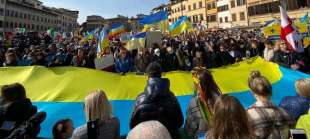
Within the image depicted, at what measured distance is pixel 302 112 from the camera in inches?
177

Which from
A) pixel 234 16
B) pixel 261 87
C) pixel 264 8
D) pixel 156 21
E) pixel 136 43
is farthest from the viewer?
pixel 234 16

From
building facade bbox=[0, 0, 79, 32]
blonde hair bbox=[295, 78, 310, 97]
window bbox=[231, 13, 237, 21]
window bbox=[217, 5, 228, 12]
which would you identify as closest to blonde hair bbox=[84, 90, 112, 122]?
blonde hair bbox=[295, 78, 310, 97]

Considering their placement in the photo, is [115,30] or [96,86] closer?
[96,86]

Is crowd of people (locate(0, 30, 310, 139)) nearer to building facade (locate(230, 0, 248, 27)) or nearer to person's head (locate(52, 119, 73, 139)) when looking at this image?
person's head (locate(52, 119, 73, 139))

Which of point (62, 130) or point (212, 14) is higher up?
point (212, 14)

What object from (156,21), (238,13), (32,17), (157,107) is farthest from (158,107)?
(32,17)

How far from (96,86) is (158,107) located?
11.2ft

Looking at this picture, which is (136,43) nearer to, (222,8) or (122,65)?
(122,65)

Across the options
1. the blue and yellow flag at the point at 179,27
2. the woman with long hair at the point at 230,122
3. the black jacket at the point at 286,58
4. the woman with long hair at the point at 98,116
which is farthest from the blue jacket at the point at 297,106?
the blue and yellow flag at the point at 179,27

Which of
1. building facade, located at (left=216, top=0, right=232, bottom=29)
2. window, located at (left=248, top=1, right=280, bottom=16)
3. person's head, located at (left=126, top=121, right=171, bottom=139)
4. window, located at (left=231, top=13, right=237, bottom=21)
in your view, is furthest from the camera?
building facade, located at (left=216, top=0, right=232, bottom=29)

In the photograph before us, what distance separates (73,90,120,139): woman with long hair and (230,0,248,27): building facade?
6374 cm

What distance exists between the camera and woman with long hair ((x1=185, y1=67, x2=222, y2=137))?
13.4 feet

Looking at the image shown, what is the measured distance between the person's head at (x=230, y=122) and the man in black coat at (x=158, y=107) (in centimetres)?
168

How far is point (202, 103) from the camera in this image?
4180 millimetres
